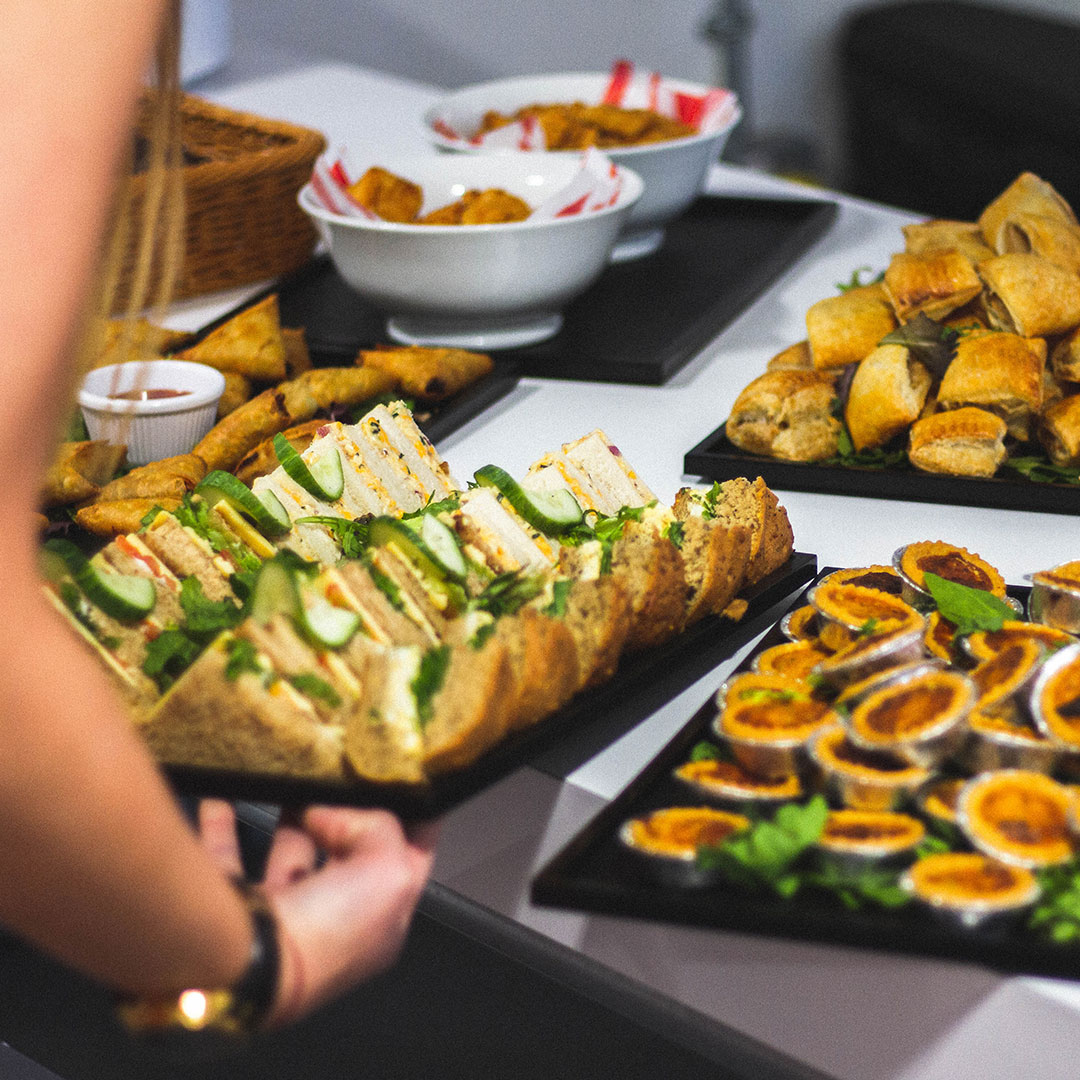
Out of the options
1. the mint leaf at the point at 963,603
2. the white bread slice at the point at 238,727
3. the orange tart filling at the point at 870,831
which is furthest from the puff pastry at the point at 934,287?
the white bread slice at the point at 238,727

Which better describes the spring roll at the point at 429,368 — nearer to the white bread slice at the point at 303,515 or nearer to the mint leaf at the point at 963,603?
the white bread slice at the point at 303,515

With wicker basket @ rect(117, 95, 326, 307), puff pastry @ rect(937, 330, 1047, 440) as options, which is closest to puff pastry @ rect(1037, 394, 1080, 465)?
puff pastry @ rect(937, 330, 1047, 440)

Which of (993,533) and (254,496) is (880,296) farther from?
(254,496)

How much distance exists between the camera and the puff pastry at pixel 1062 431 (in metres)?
1.86

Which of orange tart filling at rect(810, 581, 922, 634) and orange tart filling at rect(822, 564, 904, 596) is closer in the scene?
orange tart filling at rect(810, 581, 922, 634)

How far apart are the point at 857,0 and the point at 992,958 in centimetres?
618

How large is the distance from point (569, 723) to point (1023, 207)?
146 centimetres

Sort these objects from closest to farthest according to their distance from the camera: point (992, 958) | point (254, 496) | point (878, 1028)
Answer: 1. point (992, 958)
2. point (878, 1028)
3. point (254, 496)

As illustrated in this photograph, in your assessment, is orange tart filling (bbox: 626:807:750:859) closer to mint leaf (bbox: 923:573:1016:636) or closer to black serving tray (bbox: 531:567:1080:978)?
black serving tray (bbox: 531:567:1080:978)

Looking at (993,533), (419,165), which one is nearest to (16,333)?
(993,533)

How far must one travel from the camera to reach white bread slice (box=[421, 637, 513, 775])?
1.16 m

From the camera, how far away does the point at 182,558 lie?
146cm

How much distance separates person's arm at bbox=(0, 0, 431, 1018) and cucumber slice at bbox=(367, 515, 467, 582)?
53cm

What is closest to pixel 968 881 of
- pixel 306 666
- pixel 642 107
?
pixel 306 666
